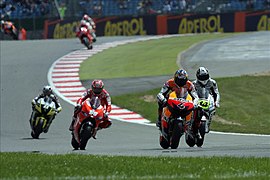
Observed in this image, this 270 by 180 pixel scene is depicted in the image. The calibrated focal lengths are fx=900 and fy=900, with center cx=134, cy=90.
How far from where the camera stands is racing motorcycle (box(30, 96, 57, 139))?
22.1 metres

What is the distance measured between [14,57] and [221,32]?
11.9 metres

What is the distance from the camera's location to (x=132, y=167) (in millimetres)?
11117

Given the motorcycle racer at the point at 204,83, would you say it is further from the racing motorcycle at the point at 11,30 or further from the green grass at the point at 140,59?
the racing motorcycle at the point at 11,30

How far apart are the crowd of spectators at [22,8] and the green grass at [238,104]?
71.9 ft

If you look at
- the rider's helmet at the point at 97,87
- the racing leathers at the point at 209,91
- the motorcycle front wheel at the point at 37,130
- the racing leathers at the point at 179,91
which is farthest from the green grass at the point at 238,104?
the racing leathers at the point at 179,91

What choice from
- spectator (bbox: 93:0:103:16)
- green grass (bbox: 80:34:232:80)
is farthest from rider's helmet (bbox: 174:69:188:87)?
spectator (bbox: 93:0:103:16)

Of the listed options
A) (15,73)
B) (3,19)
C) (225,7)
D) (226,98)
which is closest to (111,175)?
(226,98)

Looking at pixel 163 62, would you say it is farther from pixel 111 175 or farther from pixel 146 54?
pixel 111 175

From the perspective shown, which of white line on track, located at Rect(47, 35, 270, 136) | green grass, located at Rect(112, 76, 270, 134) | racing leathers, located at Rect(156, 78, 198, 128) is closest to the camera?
racing leathers, located at Rect(156, 78, 198, 128)

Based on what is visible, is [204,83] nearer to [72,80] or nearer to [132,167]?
[132,167]

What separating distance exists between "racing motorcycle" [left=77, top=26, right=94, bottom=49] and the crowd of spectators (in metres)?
10.1

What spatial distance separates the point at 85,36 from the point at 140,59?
4.36 meters

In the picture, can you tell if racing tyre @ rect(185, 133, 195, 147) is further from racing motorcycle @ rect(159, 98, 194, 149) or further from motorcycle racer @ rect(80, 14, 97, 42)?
motorcycle racer @ rect(80, 14, 97, 42)

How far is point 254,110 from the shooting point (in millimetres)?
24984
